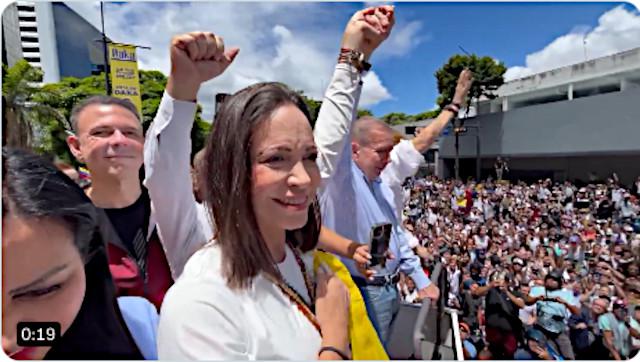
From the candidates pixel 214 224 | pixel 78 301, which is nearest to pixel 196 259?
pixel 214 224

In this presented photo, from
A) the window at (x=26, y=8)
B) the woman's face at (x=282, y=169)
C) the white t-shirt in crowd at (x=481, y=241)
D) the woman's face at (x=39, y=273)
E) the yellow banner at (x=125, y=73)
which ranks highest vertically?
the window at (x=26, y=8)

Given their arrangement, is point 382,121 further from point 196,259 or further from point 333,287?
point 196,259

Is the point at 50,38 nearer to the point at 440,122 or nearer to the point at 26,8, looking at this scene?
the point at 26,8

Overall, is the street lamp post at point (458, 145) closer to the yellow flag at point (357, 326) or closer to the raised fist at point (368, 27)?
the raised fist at point (368, 27)

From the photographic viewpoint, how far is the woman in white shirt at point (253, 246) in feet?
2.34

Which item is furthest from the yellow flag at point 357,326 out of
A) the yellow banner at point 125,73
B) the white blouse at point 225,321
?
the yellow banner at point 125,73

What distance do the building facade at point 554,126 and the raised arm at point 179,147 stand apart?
2208mm

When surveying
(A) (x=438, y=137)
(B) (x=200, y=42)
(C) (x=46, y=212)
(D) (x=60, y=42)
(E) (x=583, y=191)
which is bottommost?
(E) (x=583, y=191)

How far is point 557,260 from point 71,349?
5290 millimetres

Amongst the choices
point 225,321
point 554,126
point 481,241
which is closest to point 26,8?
point 225,321

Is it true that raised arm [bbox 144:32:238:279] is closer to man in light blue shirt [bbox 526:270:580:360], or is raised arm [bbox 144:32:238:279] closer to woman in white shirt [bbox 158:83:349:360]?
woman in white shirt [bbox 158:83:349:360]

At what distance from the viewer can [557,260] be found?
15.6ft

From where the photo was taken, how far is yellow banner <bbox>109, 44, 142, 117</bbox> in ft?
3.84

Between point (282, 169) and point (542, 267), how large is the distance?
4.71m
